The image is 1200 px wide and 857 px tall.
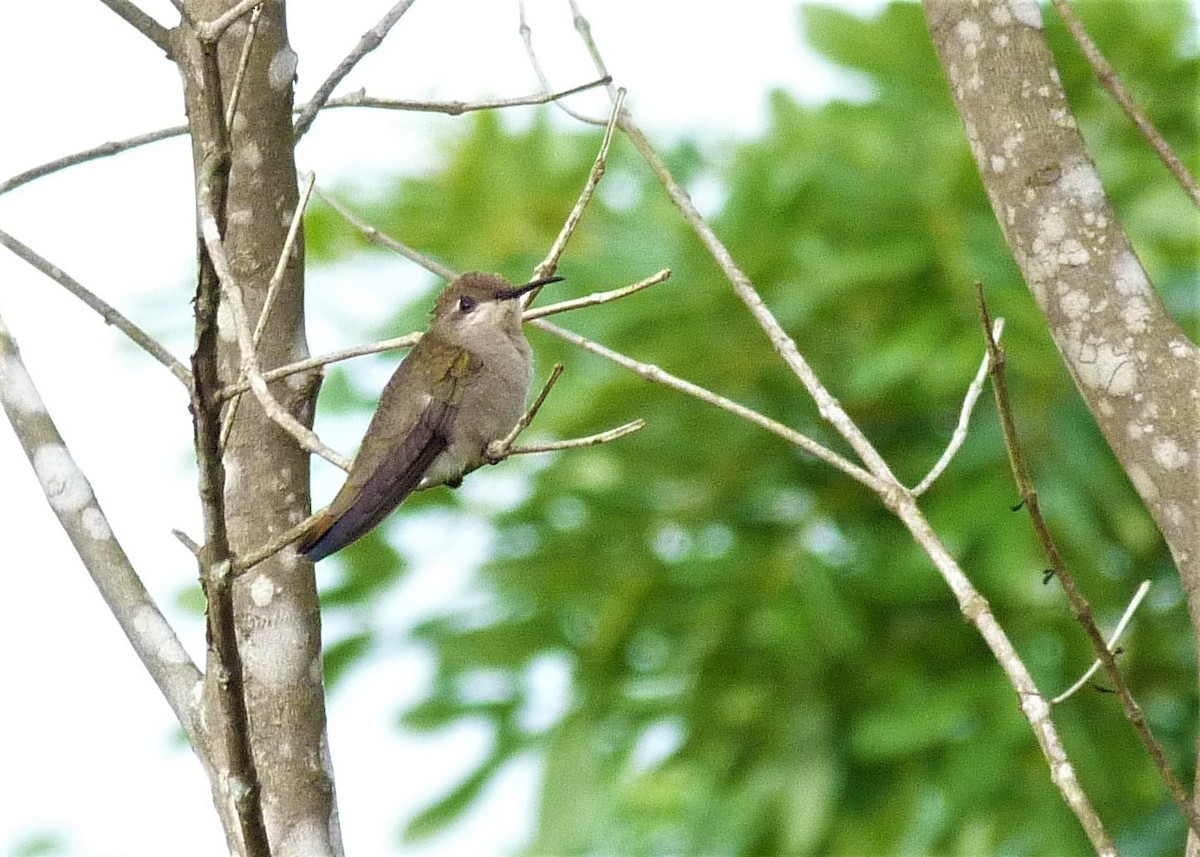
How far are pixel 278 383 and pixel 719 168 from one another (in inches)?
167

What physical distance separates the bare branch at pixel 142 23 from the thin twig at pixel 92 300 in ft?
1.69

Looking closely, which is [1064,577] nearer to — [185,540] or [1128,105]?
[1128,105]

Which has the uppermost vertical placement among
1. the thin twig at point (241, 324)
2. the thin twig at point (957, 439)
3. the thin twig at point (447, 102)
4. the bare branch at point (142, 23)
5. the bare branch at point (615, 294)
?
the bare branch at point (142, 23)

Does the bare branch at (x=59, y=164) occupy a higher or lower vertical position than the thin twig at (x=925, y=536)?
higher

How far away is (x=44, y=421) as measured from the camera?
3119 mm

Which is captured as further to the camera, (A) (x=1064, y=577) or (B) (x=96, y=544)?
(B) (x=96, y=544)

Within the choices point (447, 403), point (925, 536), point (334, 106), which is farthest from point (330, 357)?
point (447, 403)

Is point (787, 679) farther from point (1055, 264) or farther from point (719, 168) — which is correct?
point (1055, 264)

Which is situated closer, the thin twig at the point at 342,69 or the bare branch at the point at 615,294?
the bare branch at the point at 615,294

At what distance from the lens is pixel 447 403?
426 centimetres

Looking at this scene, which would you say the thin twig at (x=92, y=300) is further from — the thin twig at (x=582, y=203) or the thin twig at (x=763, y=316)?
the thin twig at (x=763, y=316)

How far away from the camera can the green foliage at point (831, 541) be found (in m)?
5.85

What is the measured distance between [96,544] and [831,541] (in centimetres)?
387

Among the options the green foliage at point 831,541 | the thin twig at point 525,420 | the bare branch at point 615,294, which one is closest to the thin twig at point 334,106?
the bare branch at point 615,294
